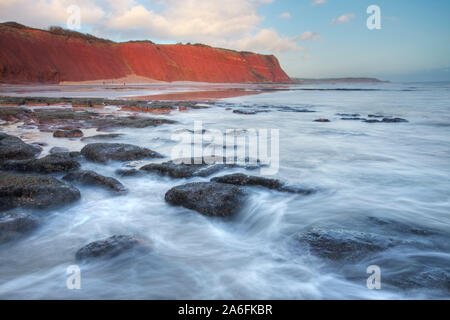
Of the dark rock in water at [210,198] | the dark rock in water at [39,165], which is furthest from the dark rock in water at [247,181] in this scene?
the dark rock in water at [39,165]

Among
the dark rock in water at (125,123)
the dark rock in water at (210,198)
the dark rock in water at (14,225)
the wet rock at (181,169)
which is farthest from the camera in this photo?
the dark rock in water at (125,123)

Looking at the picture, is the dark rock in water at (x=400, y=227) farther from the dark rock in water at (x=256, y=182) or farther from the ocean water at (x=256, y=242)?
the dark rock in water at (x=256, y=182)

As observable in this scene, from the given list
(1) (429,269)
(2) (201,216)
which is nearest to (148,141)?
(2) (201,216)

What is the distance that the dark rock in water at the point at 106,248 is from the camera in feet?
7.30

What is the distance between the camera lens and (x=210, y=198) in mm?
Result: 3035

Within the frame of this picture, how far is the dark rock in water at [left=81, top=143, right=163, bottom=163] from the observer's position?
15.3 feet

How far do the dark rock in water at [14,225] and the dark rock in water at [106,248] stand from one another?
Answer: 0.62 m

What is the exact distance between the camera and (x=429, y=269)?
206 centimetres

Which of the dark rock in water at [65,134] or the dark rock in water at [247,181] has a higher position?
the dark rock in water at [65,134]

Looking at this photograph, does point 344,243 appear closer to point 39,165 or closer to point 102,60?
point 39,165

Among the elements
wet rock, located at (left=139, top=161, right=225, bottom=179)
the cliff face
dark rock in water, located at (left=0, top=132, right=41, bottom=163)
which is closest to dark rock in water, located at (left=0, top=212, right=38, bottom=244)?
wet rock, located at (left=139, top=161, right=225, bottom=179)

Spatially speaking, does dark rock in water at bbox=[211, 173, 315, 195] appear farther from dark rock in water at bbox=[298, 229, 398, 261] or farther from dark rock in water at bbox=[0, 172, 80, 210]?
dark rock in water at bbox=[0, 172, 80, 210]
